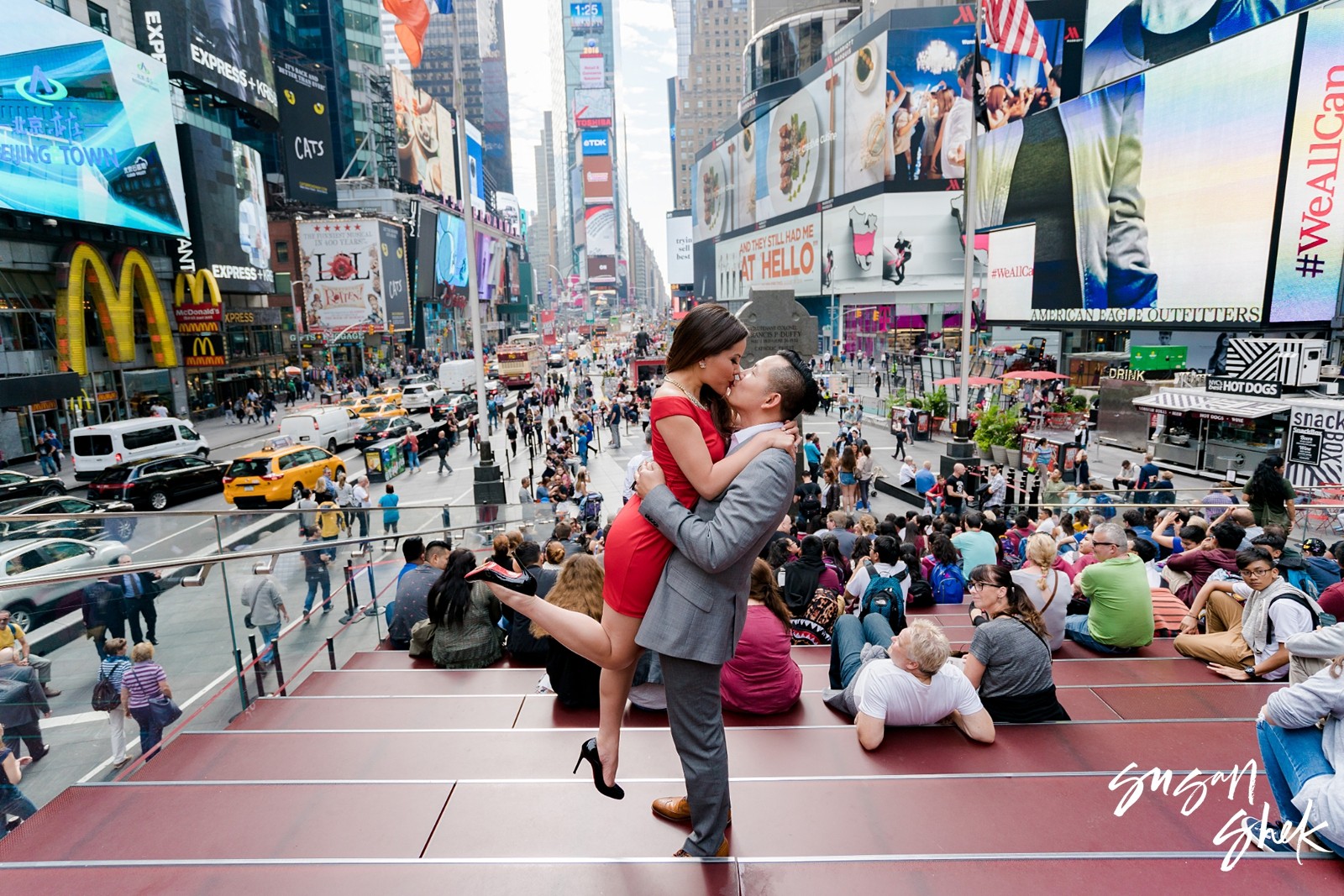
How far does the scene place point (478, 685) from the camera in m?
5.20

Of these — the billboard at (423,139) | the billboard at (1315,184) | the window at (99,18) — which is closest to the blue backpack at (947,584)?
the billboard at (1315,184)

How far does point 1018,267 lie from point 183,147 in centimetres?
4111

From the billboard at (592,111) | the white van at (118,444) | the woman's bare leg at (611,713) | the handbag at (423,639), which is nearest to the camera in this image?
the woman's bare leg at (611,713)

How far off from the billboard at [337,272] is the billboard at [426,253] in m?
14.7

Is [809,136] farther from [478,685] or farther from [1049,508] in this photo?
[478,685]

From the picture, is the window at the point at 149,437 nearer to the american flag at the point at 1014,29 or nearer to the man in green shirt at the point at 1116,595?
the man in green shirt at the point at 1116,595

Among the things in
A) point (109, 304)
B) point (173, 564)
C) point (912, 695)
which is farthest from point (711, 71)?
point (912, 695)

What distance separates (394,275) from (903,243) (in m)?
40.0

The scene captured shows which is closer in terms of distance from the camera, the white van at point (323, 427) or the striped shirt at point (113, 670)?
the striped shirt at point (113, 670)

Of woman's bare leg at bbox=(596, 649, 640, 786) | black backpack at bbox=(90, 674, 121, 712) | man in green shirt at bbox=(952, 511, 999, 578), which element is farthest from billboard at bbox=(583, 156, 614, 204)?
woman's bare leg at bbox=(596, 649, 640, 786)

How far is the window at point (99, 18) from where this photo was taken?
31438 millimetres

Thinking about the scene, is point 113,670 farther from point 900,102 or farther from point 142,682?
point 900,102

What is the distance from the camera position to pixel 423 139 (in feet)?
233

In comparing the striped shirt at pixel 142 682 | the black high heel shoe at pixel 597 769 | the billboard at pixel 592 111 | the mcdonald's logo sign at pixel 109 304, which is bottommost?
the striped shirt at pixel 142 682
